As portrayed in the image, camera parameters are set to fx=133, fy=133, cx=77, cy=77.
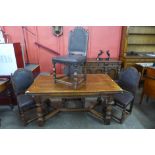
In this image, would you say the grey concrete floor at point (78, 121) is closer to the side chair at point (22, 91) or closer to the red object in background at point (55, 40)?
the side chair at point (22, 91)

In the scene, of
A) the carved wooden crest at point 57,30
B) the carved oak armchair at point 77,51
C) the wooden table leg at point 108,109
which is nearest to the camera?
the wooden table leg at point 108,109

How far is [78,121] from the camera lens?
7.43 feet

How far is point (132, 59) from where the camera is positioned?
3592mm

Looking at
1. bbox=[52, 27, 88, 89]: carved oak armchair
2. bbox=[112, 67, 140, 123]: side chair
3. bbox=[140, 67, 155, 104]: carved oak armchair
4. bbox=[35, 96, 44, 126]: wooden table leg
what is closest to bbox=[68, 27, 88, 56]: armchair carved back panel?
bbox=[52, 27, 88, 89]: carved oak armchair

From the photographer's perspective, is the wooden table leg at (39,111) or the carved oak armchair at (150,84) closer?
the wooden table leg at (39,111)

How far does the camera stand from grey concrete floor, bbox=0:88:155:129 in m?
2.13

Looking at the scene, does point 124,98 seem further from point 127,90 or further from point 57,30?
point 57,30

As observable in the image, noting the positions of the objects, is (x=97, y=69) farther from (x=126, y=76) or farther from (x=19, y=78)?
(x=19, y=78)

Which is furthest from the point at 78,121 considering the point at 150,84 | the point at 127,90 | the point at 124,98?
the point at 150,84

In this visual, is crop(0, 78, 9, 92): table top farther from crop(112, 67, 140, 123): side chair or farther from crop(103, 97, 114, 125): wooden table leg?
crop(112, 67, 140, 123): side chair

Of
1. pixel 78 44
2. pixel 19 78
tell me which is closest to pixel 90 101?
pixel 78 44

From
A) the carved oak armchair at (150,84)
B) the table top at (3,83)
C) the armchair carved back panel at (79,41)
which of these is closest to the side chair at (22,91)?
the table top at (3,83)

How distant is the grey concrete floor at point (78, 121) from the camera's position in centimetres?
213

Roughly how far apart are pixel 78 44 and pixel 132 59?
1.91 metres
